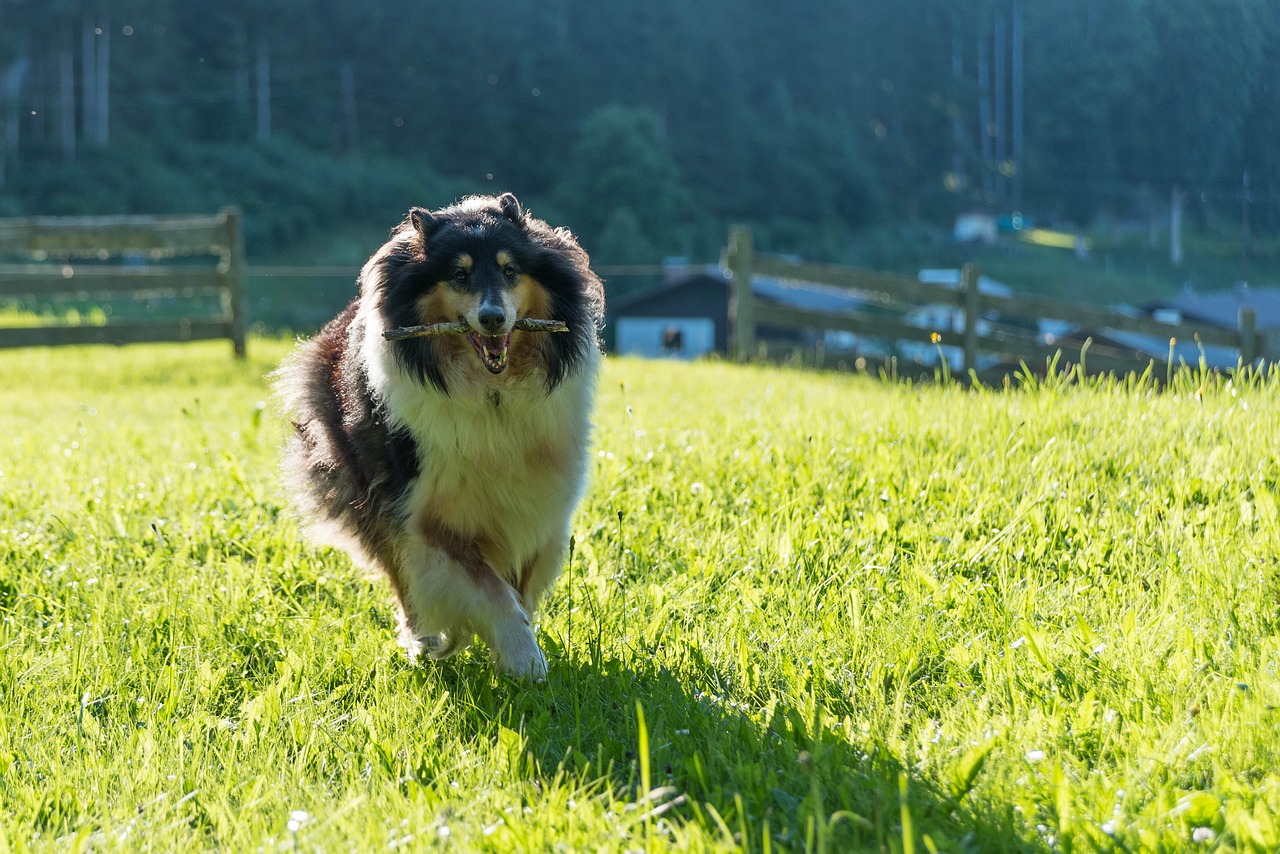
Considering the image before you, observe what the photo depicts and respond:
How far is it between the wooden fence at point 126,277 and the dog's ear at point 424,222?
437 inches

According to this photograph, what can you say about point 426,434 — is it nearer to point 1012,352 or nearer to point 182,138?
point 1012,352

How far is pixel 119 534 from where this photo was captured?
5.26 metres

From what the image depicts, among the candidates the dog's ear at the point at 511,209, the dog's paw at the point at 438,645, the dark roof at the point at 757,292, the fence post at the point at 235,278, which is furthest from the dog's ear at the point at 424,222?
the dark roof at the point at 757,292

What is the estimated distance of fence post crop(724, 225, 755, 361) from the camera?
15.6m

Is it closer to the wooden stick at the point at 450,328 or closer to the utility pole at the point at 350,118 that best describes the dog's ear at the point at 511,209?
the wooden stick at the point at 450,328

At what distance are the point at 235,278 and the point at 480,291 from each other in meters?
11.9

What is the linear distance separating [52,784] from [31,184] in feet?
182

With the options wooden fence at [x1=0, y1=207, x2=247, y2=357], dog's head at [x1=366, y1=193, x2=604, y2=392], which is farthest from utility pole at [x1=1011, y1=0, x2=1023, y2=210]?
dog's head at [x1=366, y1=193, x2=604, y2=392]

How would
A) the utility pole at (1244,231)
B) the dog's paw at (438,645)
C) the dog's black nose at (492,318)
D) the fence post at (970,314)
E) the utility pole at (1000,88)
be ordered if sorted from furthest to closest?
the utility pole at (1000,88) < the fence post at (970,314) < the utility pole at (1244,231) < the dog's paw at (438,645) < the dog's black nose at (492,318)

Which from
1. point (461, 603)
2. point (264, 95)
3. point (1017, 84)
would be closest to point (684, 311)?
point (1017, 84)

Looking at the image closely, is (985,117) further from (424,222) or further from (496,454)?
(496,454)

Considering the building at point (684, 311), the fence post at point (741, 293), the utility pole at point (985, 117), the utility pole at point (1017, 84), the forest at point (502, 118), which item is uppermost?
the forest at point (502, 118)

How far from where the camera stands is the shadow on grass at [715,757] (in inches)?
106

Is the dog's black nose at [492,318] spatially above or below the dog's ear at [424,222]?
below
